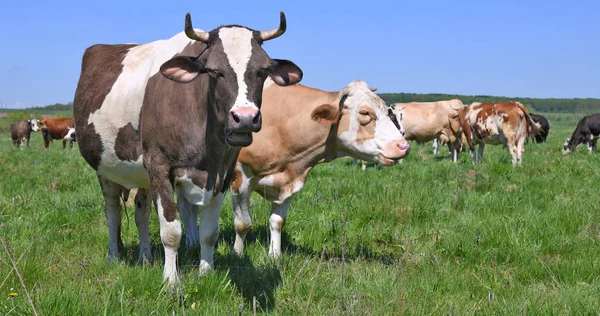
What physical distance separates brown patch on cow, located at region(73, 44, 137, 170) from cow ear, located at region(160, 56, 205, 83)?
4.48ft

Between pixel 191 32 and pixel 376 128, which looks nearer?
pixel 191 32

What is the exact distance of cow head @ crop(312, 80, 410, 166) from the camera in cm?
544

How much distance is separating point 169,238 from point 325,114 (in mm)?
2095

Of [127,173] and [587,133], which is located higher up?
[127,173]

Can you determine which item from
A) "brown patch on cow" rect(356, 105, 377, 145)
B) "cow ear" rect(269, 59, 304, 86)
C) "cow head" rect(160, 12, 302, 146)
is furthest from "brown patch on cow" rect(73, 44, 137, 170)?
"brown patch on cow" rect(356, 105, 377, 145)

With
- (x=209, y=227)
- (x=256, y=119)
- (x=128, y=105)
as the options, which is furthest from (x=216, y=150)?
(x=128, y=105)

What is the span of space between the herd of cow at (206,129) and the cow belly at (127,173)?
0.04 feet

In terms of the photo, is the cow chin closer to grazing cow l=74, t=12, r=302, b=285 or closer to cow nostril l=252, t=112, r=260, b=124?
grazing cow l=74, t=12, r=302, b=285

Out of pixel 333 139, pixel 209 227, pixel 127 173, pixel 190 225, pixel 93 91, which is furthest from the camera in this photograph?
pixel 190 225

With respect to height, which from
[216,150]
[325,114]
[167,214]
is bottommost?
[167,214]

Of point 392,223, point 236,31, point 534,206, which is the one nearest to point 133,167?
point 236,31

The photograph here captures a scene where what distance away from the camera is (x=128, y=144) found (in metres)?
4.64

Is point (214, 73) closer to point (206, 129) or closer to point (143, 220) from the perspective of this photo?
point (206, 129)

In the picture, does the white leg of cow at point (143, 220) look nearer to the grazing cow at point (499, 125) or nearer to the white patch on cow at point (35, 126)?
the grazing cow at point (499, 125)
